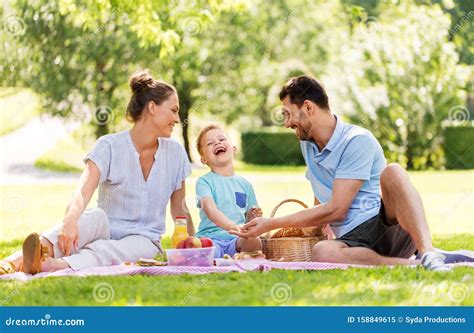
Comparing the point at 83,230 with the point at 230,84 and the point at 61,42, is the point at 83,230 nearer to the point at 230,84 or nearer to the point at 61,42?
the point at 61,42

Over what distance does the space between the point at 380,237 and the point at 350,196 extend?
291 mm

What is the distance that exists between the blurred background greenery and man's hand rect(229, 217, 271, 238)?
5.34 meters

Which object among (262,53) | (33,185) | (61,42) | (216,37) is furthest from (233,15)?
(33,185)

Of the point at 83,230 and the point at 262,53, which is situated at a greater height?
the point at 262,53

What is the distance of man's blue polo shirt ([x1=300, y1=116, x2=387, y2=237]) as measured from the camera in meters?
4.66

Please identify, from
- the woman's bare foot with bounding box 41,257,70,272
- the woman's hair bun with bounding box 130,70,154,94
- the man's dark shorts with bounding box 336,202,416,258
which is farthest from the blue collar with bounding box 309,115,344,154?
the woman's bare foot with bounding box 41,257,70,272

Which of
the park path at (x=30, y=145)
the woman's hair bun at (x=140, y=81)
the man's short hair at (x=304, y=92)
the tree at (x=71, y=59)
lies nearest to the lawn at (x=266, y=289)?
the man's short hair at (x=304, y=92)

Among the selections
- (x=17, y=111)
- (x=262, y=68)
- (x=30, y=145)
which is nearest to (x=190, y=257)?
(x=30, y=145)

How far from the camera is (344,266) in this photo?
4.50 meters

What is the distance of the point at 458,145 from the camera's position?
17.2 metres

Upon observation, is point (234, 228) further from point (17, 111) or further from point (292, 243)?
point (17, 111)

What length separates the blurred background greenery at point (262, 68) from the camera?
16453 mm

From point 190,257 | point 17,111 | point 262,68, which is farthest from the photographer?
point 262,68

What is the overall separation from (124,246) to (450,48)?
12809 mm
